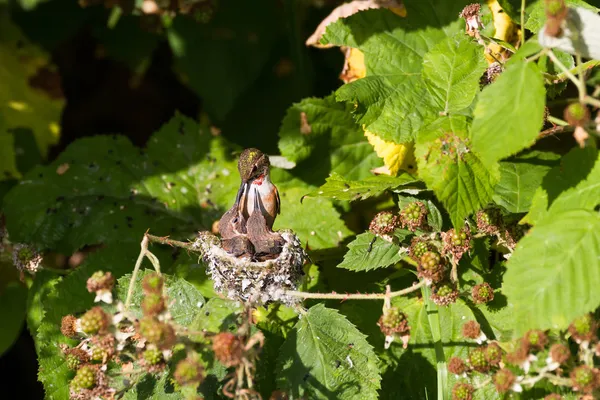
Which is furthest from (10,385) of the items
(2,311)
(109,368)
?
(109,368)

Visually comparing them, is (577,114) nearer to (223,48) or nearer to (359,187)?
(359,187)

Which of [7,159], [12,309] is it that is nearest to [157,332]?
[12,309]

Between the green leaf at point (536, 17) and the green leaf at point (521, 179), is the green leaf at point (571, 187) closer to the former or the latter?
the green leaf at point (521, 179)

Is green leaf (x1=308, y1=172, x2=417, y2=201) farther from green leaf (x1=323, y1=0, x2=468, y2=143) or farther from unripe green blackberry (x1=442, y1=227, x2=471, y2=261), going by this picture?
unripe green blackberry (x1=442, y1=227, x2=471, y2=261)

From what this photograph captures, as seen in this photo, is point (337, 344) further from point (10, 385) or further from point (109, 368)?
point (10, 385)

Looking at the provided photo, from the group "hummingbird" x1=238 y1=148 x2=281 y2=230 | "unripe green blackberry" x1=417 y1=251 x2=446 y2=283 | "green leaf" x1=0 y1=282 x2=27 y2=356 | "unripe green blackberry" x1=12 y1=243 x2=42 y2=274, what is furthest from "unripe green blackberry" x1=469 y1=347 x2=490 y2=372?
"green leaf" x1=0 y1=282 x2=27 y2=356

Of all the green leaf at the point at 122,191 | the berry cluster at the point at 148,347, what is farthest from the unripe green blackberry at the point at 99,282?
the green leaf at the point at 122,191
